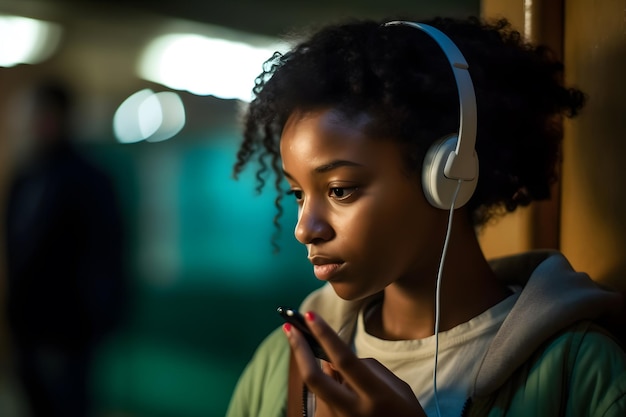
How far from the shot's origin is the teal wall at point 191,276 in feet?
11.2

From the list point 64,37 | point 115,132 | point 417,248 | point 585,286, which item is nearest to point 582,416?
point 585,286

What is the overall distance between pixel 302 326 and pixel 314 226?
179 mm

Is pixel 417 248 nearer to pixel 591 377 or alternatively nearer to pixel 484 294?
pixel 484 294

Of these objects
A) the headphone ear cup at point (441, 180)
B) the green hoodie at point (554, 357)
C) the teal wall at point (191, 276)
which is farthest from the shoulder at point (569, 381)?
the teal wall at point (191, 276)

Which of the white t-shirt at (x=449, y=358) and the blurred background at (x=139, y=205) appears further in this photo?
the blurred background at (x=139, y=205)

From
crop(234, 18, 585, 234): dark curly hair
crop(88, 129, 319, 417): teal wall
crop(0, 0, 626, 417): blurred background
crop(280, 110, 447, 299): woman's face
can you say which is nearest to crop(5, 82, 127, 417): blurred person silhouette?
crop(0, 0, 626, 417): blurred background

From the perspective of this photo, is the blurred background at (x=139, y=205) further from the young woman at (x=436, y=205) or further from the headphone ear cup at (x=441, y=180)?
the headphone ear cup at (x=441, y=180)

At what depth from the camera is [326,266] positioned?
3.11 ft

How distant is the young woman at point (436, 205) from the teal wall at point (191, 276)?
213 cm

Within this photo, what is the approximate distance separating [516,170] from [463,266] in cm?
17

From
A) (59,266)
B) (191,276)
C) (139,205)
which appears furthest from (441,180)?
(139,205)

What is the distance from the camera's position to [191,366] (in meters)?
3.57

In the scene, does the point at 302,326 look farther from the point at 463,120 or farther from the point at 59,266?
the point at 59,266

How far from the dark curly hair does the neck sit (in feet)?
0.21
